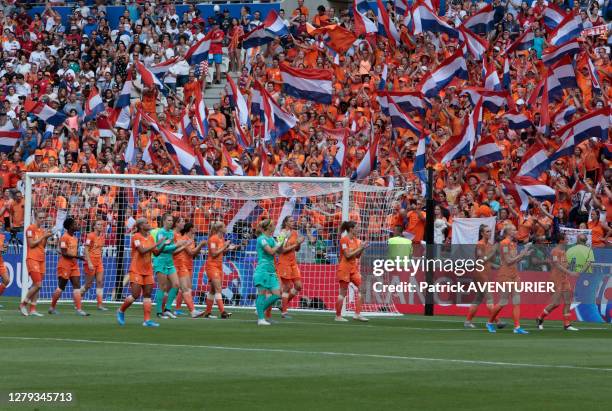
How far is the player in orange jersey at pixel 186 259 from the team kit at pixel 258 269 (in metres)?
0.02

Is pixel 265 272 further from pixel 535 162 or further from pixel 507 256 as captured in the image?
pixel 535 162

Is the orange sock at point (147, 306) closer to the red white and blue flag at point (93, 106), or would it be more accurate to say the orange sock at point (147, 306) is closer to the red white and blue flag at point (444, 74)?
the red white and blue flag at point (444, 74)

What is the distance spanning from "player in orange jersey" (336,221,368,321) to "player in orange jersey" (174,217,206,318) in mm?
2803

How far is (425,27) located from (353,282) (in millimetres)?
9862

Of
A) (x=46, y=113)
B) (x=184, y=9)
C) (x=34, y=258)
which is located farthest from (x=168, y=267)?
(x=184, y=9)

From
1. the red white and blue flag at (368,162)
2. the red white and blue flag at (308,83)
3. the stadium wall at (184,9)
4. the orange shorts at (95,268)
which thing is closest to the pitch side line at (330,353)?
the orange shorts at (95,268)

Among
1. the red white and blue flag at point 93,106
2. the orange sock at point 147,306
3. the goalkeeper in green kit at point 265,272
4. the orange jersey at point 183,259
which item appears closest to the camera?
the orange sock at point 147,306

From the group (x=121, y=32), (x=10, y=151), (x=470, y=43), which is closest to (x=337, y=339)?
(x=470, y=43)

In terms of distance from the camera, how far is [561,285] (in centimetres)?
2495

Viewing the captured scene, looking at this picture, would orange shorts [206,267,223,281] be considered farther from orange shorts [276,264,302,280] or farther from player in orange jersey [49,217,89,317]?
player in orange jersey [49,217,89,317]

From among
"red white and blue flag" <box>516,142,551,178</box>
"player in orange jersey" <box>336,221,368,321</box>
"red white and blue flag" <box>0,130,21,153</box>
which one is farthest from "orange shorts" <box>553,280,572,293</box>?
"red white and blue flag" <box>0,130,21,153</box>

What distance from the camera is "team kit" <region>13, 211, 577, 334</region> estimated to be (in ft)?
79.3

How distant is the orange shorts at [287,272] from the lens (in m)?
27.1

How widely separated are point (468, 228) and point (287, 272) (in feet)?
13.7
